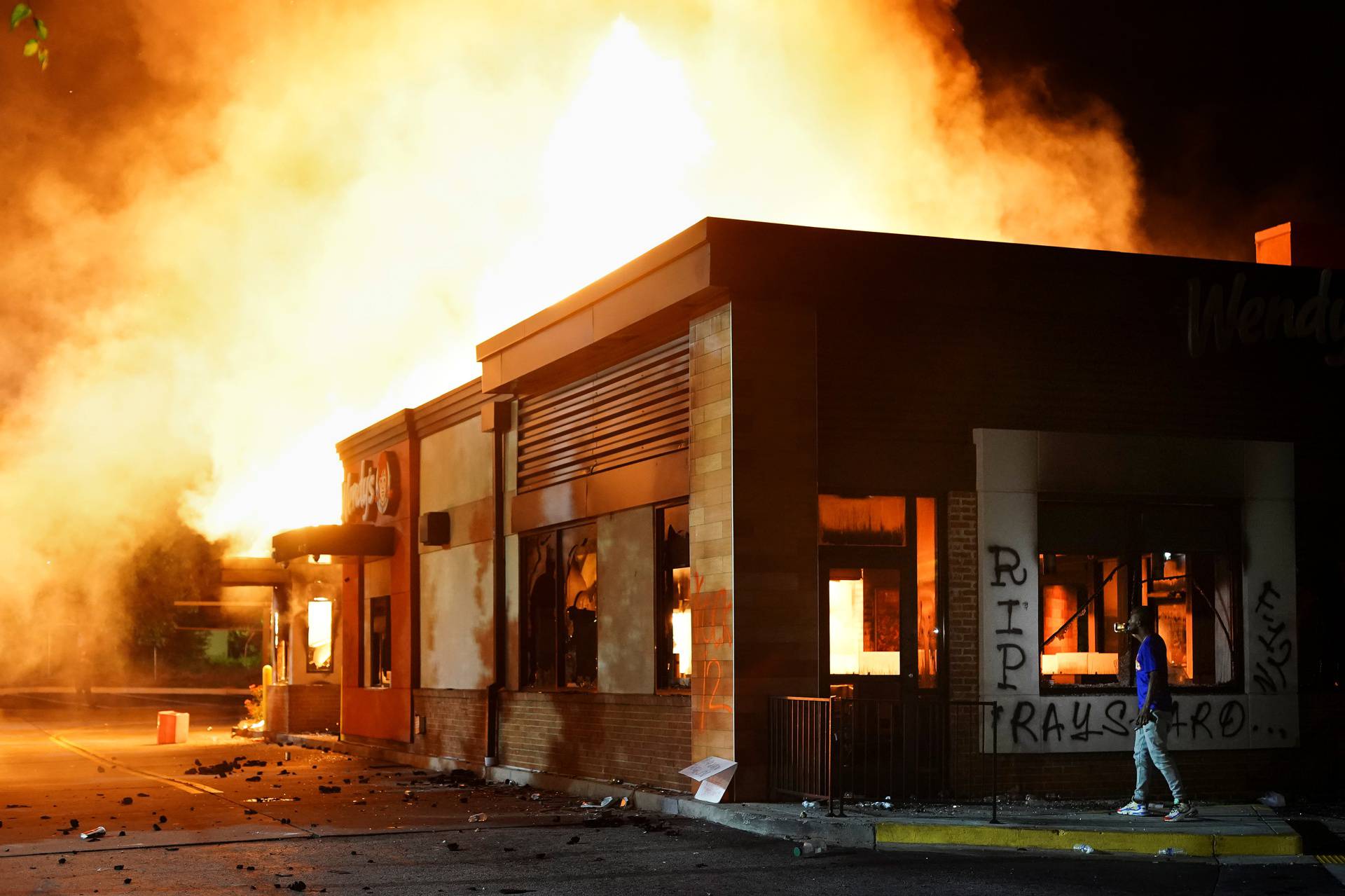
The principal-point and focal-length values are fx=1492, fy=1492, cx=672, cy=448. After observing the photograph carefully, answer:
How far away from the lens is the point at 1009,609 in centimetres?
1497

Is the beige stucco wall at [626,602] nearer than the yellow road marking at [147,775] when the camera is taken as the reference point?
Yes

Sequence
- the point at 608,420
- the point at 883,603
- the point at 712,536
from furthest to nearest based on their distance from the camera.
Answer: the point at 608,420, the point at 883,603, the point at 712,536

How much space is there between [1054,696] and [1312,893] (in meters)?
5.31

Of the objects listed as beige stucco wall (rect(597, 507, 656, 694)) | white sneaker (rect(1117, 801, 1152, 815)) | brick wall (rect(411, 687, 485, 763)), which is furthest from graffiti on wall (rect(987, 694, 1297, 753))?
brick wall (rect(411, 687, 485, 763))

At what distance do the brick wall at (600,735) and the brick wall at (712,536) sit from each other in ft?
1.41

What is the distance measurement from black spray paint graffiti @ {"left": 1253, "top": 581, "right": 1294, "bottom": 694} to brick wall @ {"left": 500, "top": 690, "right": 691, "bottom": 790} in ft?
19.9

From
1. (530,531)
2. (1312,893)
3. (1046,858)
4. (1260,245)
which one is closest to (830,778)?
(1046,858)

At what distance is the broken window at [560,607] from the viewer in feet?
59.5

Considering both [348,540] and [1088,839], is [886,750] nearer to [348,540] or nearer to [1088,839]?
[1088,839]

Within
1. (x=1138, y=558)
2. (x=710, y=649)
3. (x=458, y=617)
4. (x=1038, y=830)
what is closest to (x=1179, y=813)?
(x=1038, y=830)

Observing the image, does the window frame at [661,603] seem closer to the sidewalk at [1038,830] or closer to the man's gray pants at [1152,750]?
the sidewalk at [1038,830]

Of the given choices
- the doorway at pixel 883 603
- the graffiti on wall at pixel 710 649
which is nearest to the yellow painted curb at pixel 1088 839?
the doorway at pixel 883 603

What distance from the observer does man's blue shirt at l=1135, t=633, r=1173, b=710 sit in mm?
13320

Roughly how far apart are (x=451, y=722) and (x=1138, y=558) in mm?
10694
